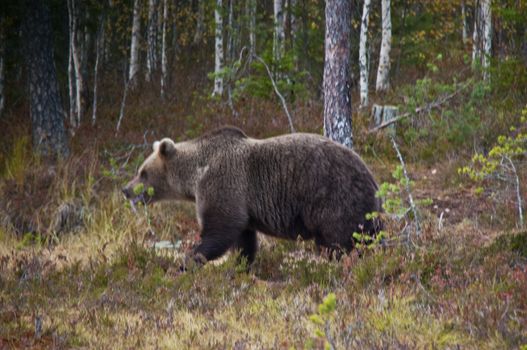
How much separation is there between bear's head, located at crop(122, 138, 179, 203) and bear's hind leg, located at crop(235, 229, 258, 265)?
1099 millimetres

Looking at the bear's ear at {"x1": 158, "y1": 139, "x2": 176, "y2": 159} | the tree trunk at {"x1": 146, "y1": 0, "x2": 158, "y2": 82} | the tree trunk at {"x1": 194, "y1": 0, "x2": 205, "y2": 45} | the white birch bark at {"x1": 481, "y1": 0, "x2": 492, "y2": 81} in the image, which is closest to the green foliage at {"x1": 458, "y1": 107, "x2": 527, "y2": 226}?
the bear's ear at {"x1": 158, "y1": 139, "x2": 176, "y2": 159}

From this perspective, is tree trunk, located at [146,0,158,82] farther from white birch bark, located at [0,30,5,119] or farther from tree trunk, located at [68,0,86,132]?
tree trunk, located at [68,0,86,132]

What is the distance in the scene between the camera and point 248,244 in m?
7.90

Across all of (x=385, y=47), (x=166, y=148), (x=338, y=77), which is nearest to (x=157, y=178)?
(x=166, y=148)

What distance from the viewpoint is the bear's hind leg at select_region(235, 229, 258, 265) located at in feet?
25.7

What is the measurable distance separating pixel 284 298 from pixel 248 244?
90.5 inches

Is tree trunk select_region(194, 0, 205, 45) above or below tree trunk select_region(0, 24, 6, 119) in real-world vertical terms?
above

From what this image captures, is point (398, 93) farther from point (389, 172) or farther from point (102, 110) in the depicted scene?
point (102, 110)

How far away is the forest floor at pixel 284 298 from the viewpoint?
4.44 metres

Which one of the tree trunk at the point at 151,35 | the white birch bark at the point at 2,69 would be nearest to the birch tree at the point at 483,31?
the tree trunk at the point at 151,35

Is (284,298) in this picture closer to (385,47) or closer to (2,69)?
(385,47)

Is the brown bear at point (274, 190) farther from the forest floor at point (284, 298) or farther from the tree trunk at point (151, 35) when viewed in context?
the tree trunk at point (151, 35)

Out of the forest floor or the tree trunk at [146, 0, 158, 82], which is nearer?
the forest floor

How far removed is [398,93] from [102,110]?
8.81 metres
